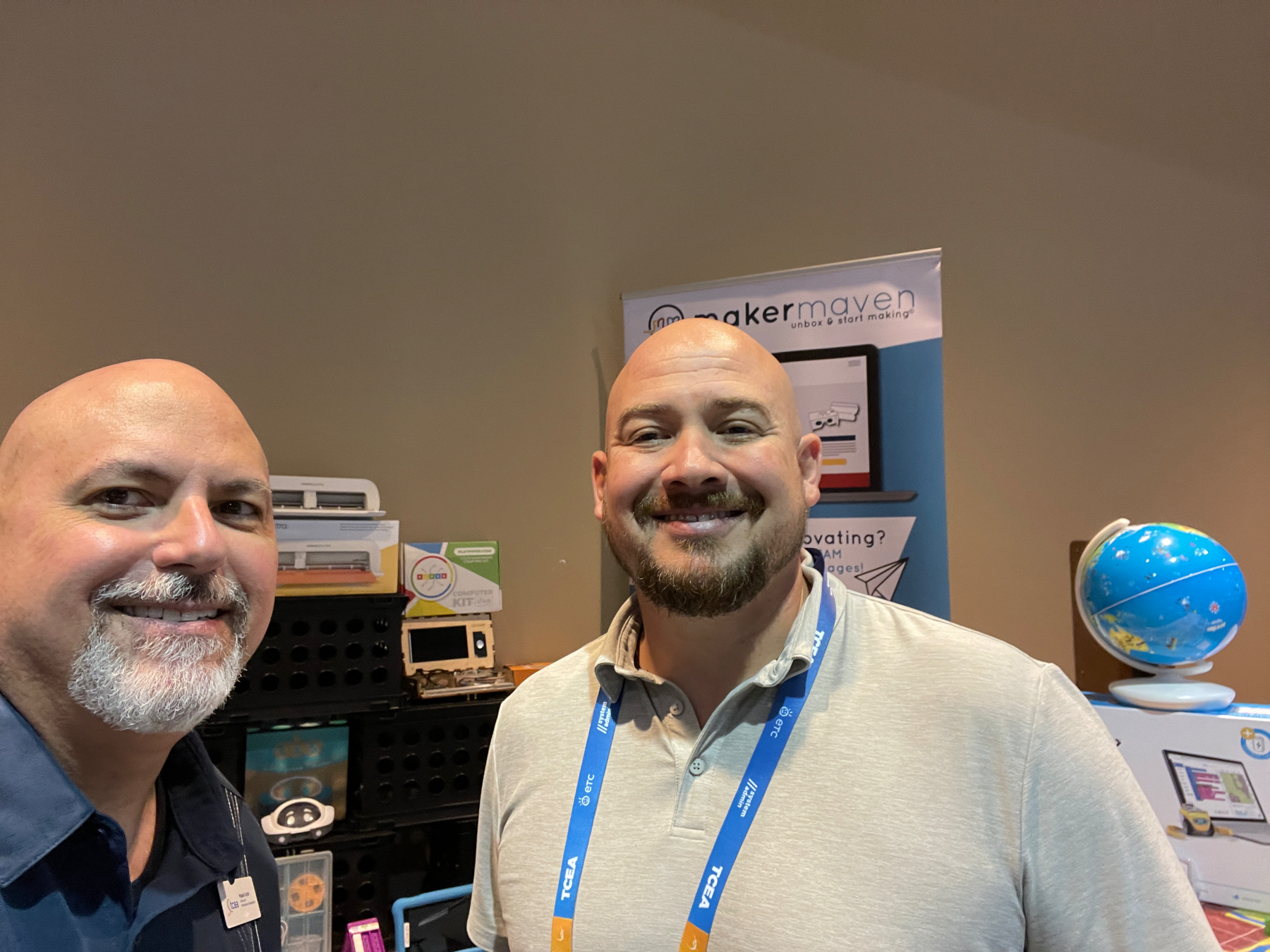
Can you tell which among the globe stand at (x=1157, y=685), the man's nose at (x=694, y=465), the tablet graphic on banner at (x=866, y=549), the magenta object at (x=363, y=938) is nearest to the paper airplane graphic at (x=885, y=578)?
the tablet graphic on banner at (x=866, y=549)

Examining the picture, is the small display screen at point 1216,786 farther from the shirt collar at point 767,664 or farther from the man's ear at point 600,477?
the man's ear at point 600,477

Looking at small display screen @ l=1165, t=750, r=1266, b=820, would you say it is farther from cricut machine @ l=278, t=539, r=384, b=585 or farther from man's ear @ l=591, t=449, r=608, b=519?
cricut machine @ l=278, t=539, r=384, b=585

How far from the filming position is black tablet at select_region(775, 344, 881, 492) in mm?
2811

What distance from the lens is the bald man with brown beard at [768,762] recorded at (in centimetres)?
106

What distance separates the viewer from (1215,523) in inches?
164

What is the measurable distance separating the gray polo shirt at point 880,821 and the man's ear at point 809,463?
0.21m

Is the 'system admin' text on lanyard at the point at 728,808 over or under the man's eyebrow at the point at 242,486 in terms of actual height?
under

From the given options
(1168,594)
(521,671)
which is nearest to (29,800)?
(521,671)

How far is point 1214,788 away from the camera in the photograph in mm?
1866

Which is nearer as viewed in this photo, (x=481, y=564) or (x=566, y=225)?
(x=481, y=564)

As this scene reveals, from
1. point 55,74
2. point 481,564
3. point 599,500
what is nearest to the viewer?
point 599,500

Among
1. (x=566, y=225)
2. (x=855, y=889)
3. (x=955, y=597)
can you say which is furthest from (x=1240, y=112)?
(x=855, y=889)

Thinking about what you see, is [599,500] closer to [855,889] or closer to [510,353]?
[855,889]

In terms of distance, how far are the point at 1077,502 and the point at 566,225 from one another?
2.64 m
